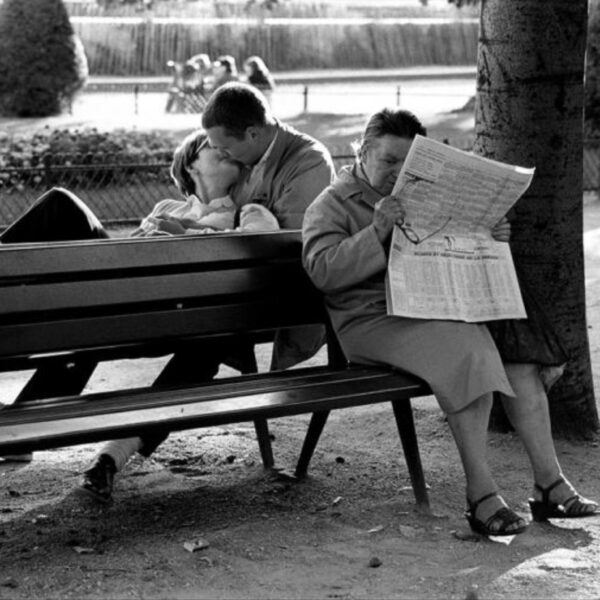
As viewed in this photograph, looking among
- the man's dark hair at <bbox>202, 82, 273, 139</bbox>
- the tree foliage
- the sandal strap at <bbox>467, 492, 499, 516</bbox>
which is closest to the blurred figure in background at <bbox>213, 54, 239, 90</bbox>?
the tree foliage

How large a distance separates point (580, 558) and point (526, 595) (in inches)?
14.5

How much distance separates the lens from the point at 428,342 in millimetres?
4395

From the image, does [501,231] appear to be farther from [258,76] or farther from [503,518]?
[258,76]

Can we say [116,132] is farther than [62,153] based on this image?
Yes

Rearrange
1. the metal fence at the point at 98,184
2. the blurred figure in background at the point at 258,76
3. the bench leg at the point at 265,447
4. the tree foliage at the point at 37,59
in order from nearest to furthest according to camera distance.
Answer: the bench leg at the point at 265,447 < the metal fence at the point at 98,184 < the tree foliage at the point at 37,59 < the blurred figure in background at the point at 258,76

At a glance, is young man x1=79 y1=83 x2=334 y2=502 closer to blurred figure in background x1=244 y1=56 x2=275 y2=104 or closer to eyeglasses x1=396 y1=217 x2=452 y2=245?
eyeglasses x1=396 y1=217 x2=452 y2=245

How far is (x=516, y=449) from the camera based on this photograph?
17.7 ft

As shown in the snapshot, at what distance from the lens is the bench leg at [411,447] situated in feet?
15.1

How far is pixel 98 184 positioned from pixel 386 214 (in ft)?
24.8

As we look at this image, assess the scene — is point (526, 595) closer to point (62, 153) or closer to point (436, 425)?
point (436, 425)

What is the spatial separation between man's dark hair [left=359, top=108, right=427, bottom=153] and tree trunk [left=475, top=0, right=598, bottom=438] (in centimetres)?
92

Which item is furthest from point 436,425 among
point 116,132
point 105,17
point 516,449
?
point 105,17

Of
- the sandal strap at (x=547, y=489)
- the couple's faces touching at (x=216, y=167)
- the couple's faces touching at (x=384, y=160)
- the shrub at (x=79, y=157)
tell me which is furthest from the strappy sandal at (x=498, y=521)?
the shrub at (x=79, y=157)

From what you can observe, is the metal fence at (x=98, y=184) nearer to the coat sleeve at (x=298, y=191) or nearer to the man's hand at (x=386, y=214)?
the coat sleeve at (x=298, y=191)
